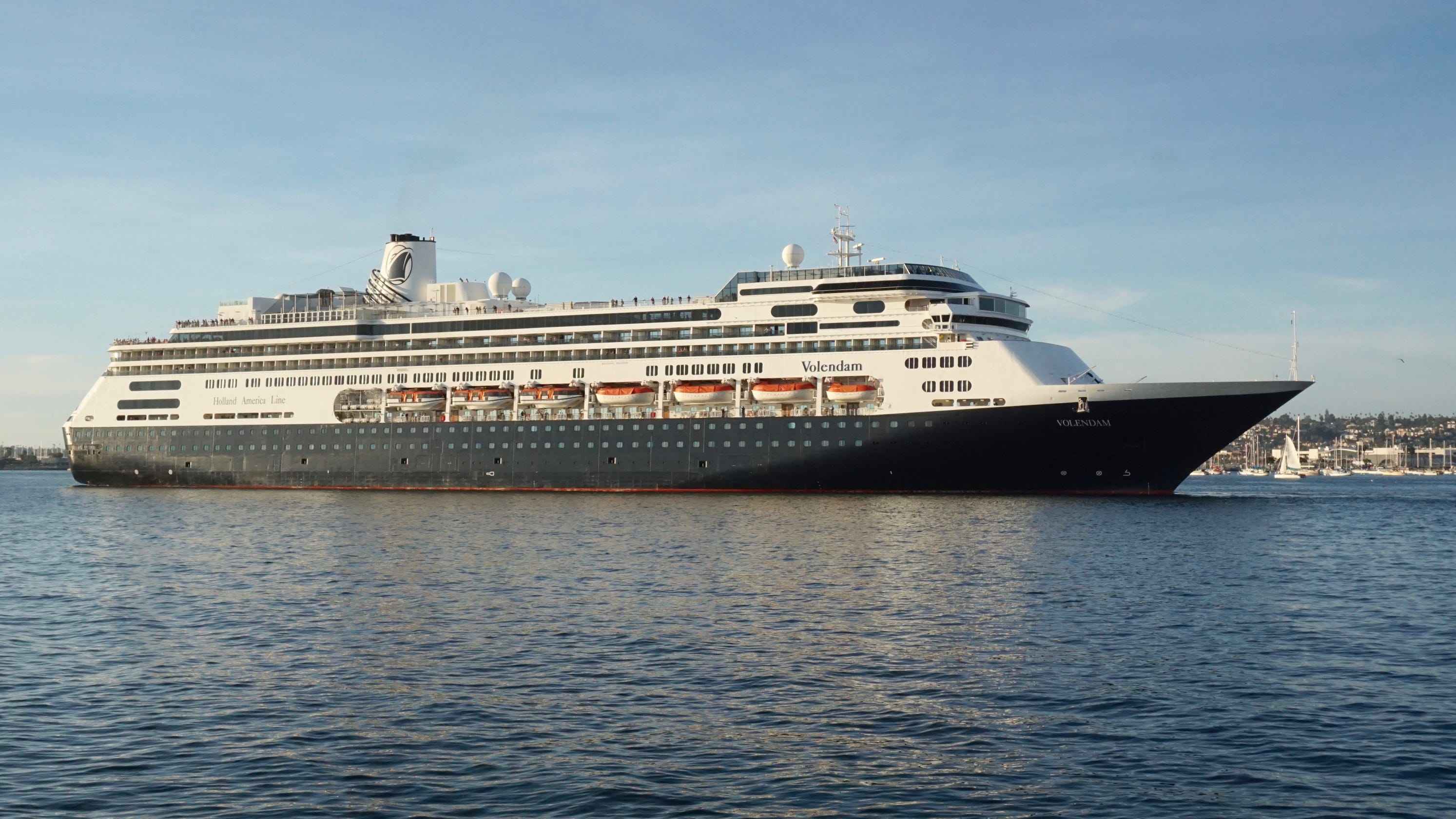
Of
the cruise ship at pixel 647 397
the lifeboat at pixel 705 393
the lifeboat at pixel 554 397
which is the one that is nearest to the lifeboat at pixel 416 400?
the cruise ship at pixel 647 397

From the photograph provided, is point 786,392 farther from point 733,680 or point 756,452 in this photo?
point 733,680

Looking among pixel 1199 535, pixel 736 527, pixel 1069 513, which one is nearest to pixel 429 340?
pixel 736 527

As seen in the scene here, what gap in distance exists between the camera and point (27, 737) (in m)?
15.4

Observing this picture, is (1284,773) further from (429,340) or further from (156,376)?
(156,376)

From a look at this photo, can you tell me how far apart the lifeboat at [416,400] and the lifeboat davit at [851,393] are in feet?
92.9

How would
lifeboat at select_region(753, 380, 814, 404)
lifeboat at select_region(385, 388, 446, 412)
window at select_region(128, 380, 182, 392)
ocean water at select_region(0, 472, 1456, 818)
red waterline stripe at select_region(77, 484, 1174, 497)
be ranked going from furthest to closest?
window at select_region(128, 380, 182, 392)
lifeboat at select_region(385, 388, 446, 412)
lifeboat at select_region(753, 380, 814, 404)
red waterline stripe at select_region(77, 484, 1174, 497)
ocean water at select_region(0, 472, 1456, 818)

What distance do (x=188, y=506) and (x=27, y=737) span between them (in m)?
54.4

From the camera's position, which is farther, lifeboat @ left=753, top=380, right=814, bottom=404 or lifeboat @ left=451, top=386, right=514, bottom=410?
lifeboat @ left=451, top=386, right=514, bottom=410

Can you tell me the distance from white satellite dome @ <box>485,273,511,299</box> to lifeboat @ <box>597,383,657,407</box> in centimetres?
1667

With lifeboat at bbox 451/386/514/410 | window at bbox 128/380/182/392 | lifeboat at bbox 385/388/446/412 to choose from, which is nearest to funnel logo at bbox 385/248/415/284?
lifeboat at bbox 385/388/446/412

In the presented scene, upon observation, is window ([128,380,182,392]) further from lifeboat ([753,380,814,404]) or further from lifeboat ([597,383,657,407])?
lifeboat ([753,380,814,404])

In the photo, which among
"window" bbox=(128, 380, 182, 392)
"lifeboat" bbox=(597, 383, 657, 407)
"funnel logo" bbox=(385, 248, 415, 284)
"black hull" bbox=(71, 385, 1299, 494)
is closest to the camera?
"black hull" bbox=(71, 385, 1299, 494)

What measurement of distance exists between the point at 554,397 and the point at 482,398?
576 cm

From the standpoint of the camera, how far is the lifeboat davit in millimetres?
64500
